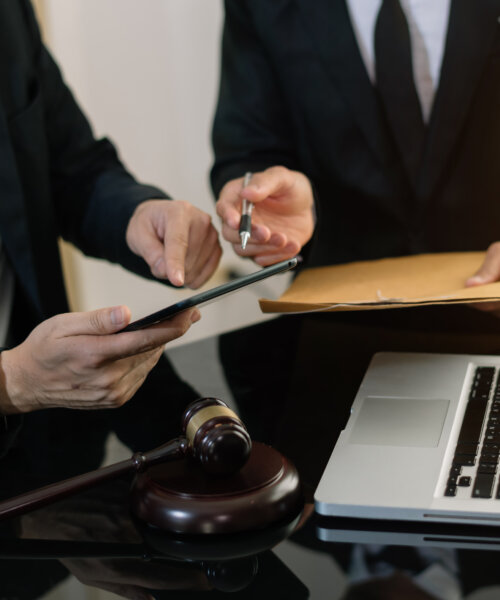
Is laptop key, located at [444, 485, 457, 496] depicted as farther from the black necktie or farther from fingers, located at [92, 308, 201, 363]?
the black necktie

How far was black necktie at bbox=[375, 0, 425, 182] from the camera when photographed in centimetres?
161

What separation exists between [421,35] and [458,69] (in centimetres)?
11

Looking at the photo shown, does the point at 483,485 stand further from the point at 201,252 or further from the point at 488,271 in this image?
the point at 201,252

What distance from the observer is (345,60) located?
5.44 ft

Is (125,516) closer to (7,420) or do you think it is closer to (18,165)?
(7,420)

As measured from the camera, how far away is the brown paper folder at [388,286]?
A: 0.92 meters

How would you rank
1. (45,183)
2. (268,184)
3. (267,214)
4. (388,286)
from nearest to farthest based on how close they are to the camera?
(388,286) → (268,184) → (267,214) → (45,183)

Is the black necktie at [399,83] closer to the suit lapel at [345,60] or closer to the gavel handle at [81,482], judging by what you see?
the suit lapel at [345,60]

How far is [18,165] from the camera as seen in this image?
1455 millimetres

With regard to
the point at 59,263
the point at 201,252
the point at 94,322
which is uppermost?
the point at 94,322

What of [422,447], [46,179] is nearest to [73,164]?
[46,179]

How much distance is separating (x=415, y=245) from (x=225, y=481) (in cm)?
115

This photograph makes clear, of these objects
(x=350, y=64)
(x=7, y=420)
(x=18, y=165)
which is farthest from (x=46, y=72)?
(x=7, y=420)

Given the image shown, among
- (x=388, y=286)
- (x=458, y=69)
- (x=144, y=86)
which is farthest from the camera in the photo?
(x=144, y=86)
